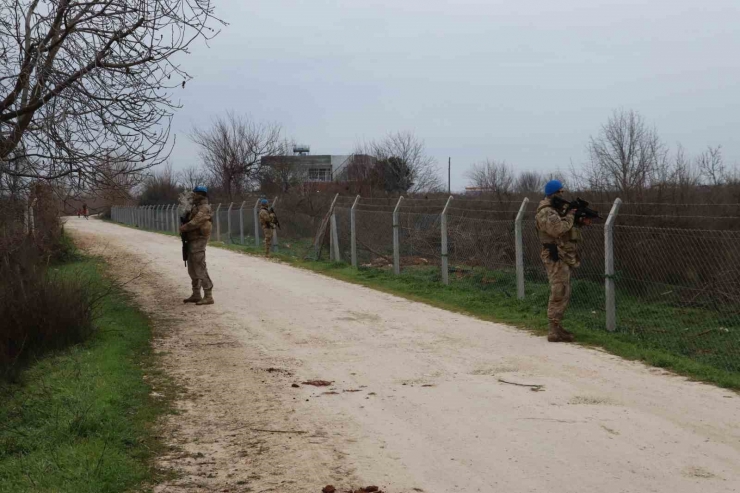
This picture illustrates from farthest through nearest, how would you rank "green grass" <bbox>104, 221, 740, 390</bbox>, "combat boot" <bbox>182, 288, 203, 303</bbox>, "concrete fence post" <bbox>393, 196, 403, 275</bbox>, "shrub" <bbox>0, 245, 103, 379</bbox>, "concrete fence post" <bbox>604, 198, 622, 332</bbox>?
1. "concrete fence post" <bbox>393, 196, 403, 275</bbox>
2. "combat boot" <bbox>182, 288, 203, 303</bbox>
3. "concrete fence post" <bbox>604, 198, 622, 332</bbox>
4. "shrub" <bbox>0, 245, 103, 379</bbox>
5. "green grass" <bbox>104, 221, 740, 390</bbox>

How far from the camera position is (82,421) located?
18.5 ft

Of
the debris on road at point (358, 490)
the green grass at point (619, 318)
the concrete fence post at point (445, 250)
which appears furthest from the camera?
the concrete fence post at point (445, 250)

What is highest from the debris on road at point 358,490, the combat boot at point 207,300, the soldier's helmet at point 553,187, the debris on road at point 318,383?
the soldier's helmet at point 553,187

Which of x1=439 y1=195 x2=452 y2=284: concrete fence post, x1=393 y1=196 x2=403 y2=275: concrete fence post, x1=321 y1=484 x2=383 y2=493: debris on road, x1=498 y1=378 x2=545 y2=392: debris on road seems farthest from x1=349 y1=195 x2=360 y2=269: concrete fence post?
x1=321 y1=484 x2=383 y2=493: debris on road

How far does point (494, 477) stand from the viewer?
4613mm

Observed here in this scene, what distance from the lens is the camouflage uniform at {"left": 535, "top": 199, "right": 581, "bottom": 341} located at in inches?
354

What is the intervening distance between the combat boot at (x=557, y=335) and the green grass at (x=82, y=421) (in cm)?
470

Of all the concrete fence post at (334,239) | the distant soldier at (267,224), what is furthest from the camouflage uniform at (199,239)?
the distant soldier at (267,224)

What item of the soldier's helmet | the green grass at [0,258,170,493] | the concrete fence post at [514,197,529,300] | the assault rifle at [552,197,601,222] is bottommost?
the green grass at [0,258,170,493]

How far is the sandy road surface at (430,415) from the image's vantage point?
466 centimetres

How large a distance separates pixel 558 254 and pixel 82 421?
5.80m

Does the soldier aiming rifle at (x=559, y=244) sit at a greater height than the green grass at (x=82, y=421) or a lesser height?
greater

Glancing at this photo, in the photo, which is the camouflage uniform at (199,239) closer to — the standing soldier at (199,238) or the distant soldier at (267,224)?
the standing soldier at (199,238)

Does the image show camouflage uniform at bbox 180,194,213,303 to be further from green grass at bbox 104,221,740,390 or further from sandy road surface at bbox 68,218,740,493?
green grass at bbox 104,221,740,390
